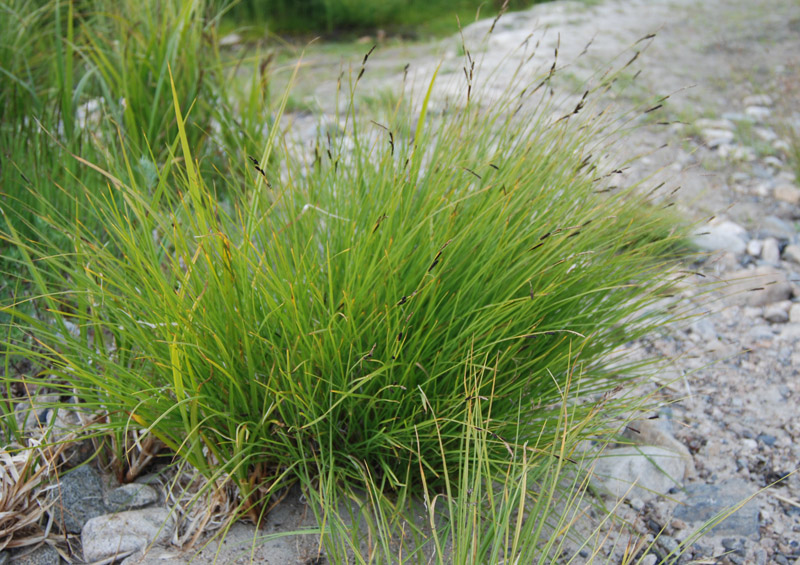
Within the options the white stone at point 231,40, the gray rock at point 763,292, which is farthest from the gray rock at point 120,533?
the white stone at point 231,40

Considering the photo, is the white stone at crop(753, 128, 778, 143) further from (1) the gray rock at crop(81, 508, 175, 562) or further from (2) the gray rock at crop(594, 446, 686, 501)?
(1) the gray rock at crop(81, 508, 175, 562)

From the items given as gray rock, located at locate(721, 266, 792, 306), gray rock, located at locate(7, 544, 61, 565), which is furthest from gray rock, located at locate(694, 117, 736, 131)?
gray rock, located at locate(7, 544, 61, 565)

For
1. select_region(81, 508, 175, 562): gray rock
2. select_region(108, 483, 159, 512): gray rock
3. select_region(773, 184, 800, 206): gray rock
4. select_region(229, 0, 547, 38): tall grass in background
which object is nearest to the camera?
select_region(81, 508, 175, 562): gray rock

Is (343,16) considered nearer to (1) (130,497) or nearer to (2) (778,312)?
(2) (778,312)

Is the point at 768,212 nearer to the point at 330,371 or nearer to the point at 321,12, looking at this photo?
the point at 330,371

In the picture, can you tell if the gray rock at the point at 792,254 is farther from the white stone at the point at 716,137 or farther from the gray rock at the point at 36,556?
the gray rock at the point at 36,556

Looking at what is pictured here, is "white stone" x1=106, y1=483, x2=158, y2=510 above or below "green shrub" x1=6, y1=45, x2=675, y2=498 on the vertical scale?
below

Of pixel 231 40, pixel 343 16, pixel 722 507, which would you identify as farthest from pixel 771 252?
pixel 343 16
